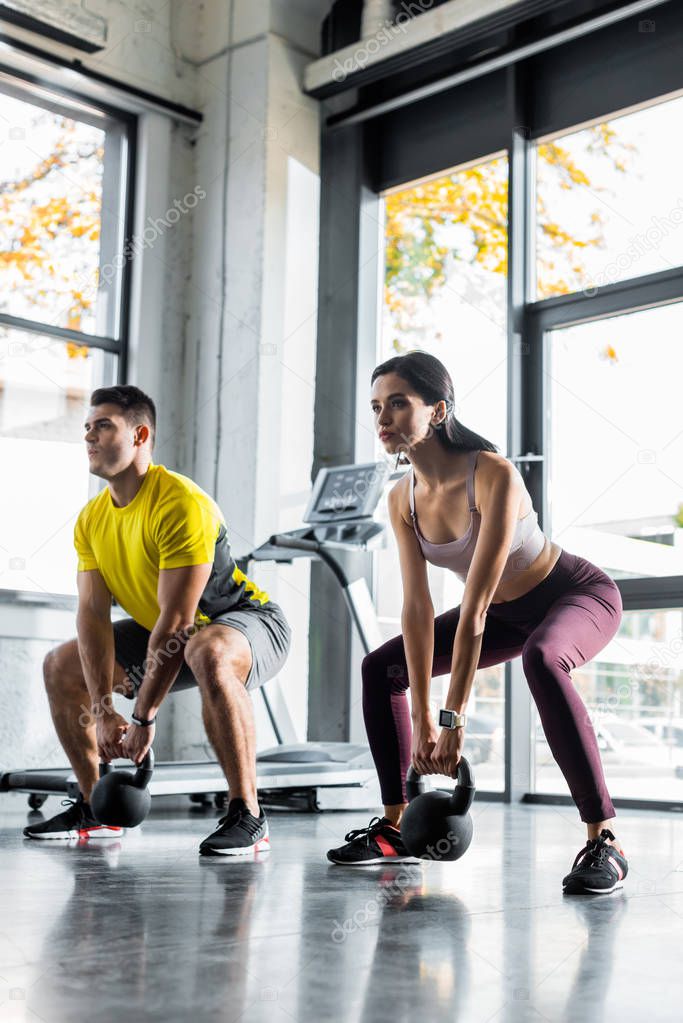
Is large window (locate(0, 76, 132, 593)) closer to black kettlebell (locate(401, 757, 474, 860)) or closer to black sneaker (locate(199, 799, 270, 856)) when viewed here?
black sneaker (locate(199, 799, 270, 856))

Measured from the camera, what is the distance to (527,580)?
8.26 feet

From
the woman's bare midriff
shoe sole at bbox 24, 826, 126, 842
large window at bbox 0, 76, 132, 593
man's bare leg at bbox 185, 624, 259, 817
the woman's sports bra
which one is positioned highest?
large window at bbox 0, 76, 132, 593

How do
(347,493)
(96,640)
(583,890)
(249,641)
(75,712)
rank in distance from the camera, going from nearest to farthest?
(583,890)
(249,641)
(96,640)
(75,712)
(347,493)

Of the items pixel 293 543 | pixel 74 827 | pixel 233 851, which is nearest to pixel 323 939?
pixel 233 851

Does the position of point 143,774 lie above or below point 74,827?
above

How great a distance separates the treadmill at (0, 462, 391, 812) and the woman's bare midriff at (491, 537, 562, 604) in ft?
5.02

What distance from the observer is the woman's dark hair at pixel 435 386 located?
239 cm

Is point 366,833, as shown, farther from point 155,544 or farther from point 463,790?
point 155,544

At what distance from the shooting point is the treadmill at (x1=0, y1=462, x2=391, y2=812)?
3797mm

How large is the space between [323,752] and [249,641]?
4.67ft

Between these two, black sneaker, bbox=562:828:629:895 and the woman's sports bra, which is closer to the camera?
black sneaker, bbox=562:828:629:895

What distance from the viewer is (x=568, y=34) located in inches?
175

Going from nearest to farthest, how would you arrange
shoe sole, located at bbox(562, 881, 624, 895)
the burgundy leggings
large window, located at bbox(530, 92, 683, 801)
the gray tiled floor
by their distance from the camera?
the gray tiled floor
shoe sole, located at bbox(562, 881, 624, 895)
the burgundy leggings
large window, located at bbox(530, 92, 683, 801)

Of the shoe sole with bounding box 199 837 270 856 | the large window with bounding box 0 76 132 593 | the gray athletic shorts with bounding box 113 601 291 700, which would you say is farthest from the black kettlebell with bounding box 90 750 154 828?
the large window with bounding box 0 76 132 593
